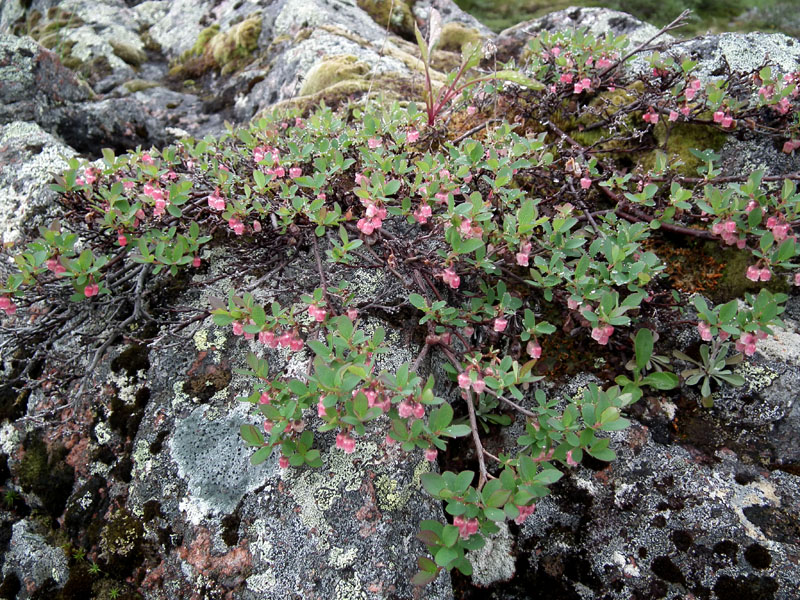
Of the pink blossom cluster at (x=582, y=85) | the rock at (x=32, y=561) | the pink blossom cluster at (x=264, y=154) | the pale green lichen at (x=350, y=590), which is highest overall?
the pink blossom cluster at (x=582, y=85)

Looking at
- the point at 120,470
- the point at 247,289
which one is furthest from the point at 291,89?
the point at 120,470

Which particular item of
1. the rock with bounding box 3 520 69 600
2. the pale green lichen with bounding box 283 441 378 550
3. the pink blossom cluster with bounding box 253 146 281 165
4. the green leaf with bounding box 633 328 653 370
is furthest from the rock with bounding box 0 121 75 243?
the green leaf with bounding box 633 328 653 370

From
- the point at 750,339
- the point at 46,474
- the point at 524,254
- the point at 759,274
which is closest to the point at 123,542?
the point at 46,474

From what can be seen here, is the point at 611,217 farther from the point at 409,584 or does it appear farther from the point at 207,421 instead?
the point at 207,421

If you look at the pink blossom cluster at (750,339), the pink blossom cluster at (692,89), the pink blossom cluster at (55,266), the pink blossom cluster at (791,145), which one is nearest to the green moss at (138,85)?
the pink blossom cluster at (55,266)

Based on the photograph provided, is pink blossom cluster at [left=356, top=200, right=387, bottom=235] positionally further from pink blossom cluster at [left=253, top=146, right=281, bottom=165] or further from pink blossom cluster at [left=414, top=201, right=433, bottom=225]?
pink blossom cluster at [left=253, top=146, right=281, bottom=165]

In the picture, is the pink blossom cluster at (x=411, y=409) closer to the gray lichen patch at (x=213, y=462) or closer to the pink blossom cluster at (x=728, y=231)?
the gray lichen patch at (x=213, y=462)
